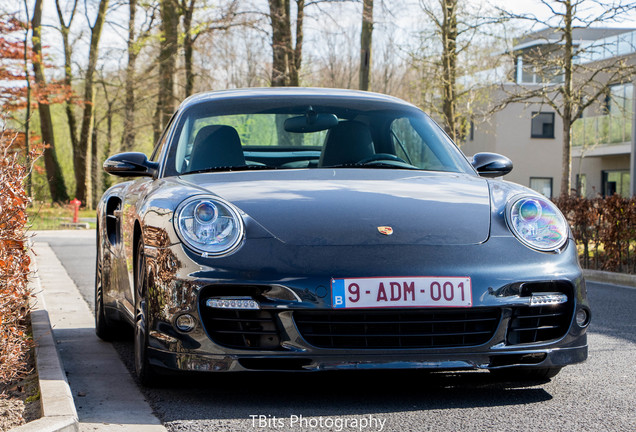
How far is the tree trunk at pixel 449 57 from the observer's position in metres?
27.3

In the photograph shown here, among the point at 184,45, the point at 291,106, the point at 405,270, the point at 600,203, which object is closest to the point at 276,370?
the point at 405,270

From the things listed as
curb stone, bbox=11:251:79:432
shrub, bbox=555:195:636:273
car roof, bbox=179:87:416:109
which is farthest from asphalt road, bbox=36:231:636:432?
shrub, bbox=555:195:636:273

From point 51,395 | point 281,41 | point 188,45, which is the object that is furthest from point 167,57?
point 51,395

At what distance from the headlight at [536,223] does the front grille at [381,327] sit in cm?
50

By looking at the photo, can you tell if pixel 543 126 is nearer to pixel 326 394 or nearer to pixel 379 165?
pixel 379 165

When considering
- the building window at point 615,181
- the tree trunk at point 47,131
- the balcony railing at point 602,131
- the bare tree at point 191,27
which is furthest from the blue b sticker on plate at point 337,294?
the building window at point 615,181

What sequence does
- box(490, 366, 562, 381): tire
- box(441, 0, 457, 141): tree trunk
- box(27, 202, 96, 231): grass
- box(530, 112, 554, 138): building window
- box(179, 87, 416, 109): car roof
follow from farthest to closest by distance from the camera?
1. box(530, 112, 554, 138): building window
2. box(441, 0, 457, 141): tree trunk
3. box(27, 202, 96, 231): grass
4. box(179, 87, 416, 109): car roof
5. box(490, 366, 562, 381): tire

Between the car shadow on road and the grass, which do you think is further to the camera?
the grass

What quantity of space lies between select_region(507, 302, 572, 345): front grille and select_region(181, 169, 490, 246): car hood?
0.38 meters

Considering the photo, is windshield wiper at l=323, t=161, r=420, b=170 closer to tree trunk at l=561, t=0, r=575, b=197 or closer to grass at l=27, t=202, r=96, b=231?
grass at l=27, t=202, r=96, b=231

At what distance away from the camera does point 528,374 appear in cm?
472

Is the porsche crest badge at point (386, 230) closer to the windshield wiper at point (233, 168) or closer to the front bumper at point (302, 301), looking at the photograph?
the front bumper at point (302, 301)

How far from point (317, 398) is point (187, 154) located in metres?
1.74

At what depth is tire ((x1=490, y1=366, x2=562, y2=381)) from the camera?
4.66 meters
